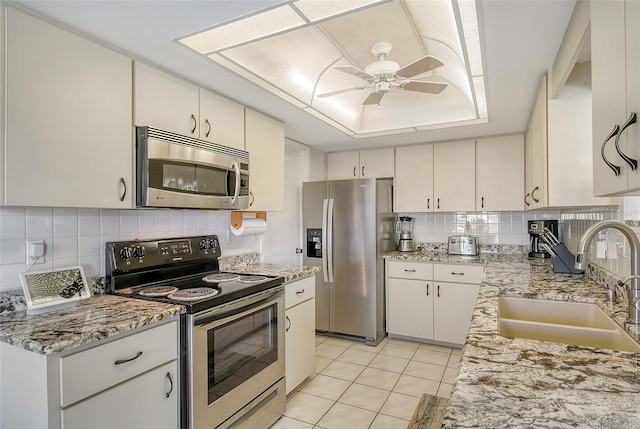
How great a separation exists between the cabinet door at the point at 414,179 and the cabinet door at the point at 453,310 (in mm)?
884

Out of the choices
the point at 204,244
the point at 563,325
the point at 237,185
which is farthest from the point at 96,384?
the point at 563,325

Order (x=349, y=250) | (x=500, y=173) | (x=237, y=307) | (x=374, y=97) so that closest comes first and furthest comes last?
(x=237, y=307) < (x=374, y=97) < (x=500, y=173) < (x=349, y=250)

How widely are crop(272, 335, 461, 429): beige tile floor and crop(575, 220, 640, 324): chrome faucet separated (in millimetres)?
1108

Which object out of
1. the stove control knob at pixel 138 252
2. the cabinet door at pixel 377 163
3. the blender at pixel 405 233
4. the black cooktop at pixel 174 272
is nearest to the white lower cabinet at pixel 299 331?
the black cooktop at pixel 174 272

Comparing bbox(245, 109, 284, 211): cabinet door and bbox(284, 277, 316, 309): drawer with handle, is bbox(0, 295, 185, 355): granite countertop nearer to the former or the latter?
bbox(284, 277, 316, 309): drawer with handle

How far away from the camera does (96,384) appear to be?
4.32 feet

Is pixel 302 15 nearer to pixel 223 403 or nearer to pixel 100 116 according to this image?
pixel 100 116

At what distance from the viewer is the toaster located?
12.3 ft

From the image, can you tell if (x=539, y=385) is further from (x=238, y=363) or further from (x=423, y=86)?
(x=423, y=86)

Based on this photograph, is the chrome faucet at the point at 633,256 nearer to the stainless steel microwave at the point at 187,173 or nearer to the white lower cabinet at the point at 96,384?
the white lower cabinet at the point at 96,384

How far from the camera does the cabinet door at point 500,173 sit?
3498 mm

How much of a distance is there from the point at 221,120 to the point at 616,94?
2.05m

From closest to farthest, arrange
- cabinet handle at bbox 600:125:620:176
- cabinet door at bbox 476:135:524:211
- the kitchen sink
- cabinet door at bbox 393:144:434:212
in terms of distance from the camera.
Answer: cabinet handle at bbox 600:125:620:176 → the kitchen sink → cabinet door at bbox 476:135:524:211 → cabinet door at bbox 393:144:434:212

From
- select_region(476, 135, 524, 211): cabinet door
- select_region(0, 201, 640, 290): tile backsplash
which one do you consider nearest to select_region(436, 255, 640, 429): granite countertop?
select_region(0, 201, 640, 290): tile backsplash
